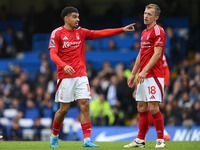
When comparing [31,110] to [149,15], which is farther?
[31,110]

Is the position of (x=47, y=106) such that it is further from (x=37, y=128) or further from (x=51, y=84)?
(x=51, y=84)

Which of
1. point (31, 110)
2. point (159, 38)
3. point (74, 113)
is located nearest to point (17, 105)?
point (31, 110)

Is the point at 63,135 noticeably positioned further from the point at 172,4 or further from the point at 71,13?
the point at 172,4

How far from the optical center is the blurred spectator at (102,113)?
15.6 meters

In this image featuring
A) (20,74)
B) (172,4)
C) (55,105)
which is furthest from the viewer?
(172,4)

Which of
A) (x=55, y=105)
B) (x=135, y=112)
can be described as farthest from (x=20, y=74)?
(x=135, y=112)

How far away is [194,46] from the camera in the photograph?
65.8ft

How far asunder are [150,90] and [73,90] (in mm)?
1365

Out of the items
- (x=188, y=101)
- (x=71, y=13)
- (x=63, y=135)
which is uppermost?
(x=71, y=13)

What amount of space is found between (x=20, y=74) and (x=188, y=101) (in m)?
6.73

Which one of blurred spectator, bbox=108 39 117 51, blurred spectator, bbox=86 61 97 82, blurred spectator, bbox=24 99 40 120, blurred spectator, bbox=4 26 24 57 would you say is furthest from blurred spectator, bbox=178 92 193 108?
blurred spectator, bbox=4 26 24 57

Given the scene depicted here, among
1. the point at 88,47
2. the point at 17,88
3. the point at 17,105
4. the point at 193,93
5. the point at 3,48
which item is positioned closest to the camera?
the point at 193,93

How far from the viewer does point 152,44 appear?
8.63 metres

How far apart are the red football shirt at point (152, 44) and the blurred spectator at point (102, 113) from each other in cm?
698
